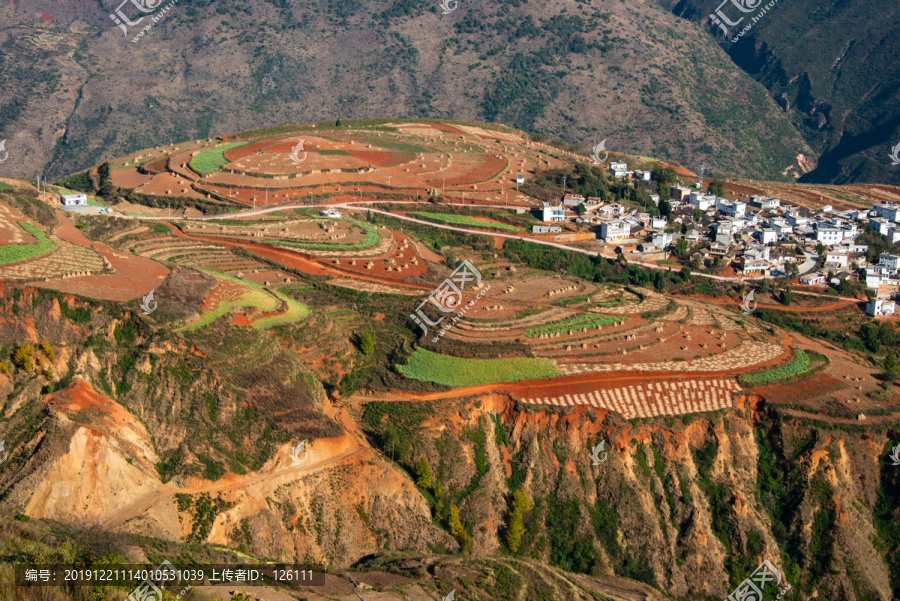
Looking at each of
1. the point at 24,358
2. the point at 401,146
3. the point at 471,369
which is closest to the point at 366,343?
the point at 471,369

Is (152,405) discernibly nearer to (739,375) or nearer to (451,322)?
(451,322)

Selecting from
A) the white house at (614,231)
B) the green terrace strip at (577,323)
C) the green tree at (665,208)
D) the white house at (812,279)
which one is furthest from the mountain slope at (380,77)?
the green terrace strip at (577,323)

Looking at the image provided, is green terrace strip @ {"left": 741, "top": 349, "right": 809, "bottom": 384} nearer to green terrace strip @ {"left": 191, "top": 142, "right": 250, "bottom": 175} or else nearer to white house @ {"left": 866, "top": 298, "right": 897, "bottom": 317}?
white house @ {"left": 866, "top": 298, "right": 897, "bottom": 317}

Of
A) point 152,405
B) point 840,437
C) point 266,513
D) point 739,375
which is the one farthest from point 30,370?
point 840,437

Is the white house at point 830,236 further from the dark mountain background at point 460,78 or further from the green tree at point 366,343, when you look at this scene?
the dark mountain background at point 460,78

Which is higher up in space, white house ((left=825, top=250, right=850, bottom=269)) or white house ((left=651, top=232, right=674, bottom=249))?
white house ((left=825, top=250, right=850, bottom=269))

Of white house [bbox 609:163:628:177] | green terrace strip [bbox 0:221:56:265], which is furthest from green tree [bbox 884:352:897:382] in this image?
green terrace strip [bbox 0:221:56:265]
